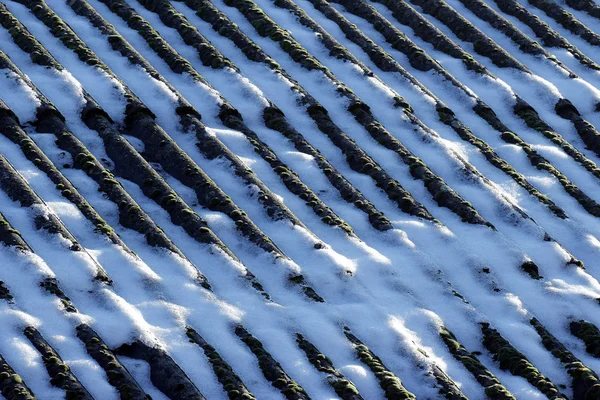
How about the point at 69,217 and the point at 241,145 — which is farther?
the point at 241,145

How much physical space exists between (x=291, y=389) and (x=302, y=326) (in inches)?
17.9

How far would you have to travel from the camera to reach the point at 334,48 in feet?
22.9

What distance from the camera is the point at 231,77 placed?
6.51m

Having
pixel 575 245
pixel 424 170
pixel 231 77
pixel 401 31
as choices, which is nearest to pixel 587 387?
pixel 575 245

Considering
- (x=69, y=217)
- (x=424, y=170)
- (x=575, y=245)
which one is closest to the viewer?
(x=69, y=217)

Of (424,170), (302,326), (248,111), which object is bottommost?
(302,326)

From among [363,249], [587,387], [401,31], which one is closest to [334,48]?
[401,31]

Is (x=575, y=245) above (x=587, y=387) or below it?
above

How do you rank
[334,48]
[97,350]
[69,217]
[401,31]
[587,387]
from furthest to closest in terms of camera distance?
[401,31] < [334,48] < [69,217] < [587,387] < [97,350]

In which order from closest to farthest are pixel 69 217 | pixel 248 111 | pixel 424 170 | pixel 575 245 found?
pixel 69 217 → pixel 575 245 → pixel 424 170 → pixel 248 111

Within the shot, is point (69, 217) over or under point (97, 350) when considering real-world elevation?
over

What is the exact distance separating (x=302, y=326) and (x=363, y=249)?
2.33ft

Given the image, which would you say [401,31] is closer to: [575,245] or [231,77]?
[231,77]

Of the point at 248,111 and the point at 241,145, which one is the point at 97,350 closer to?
the point at 241,145
